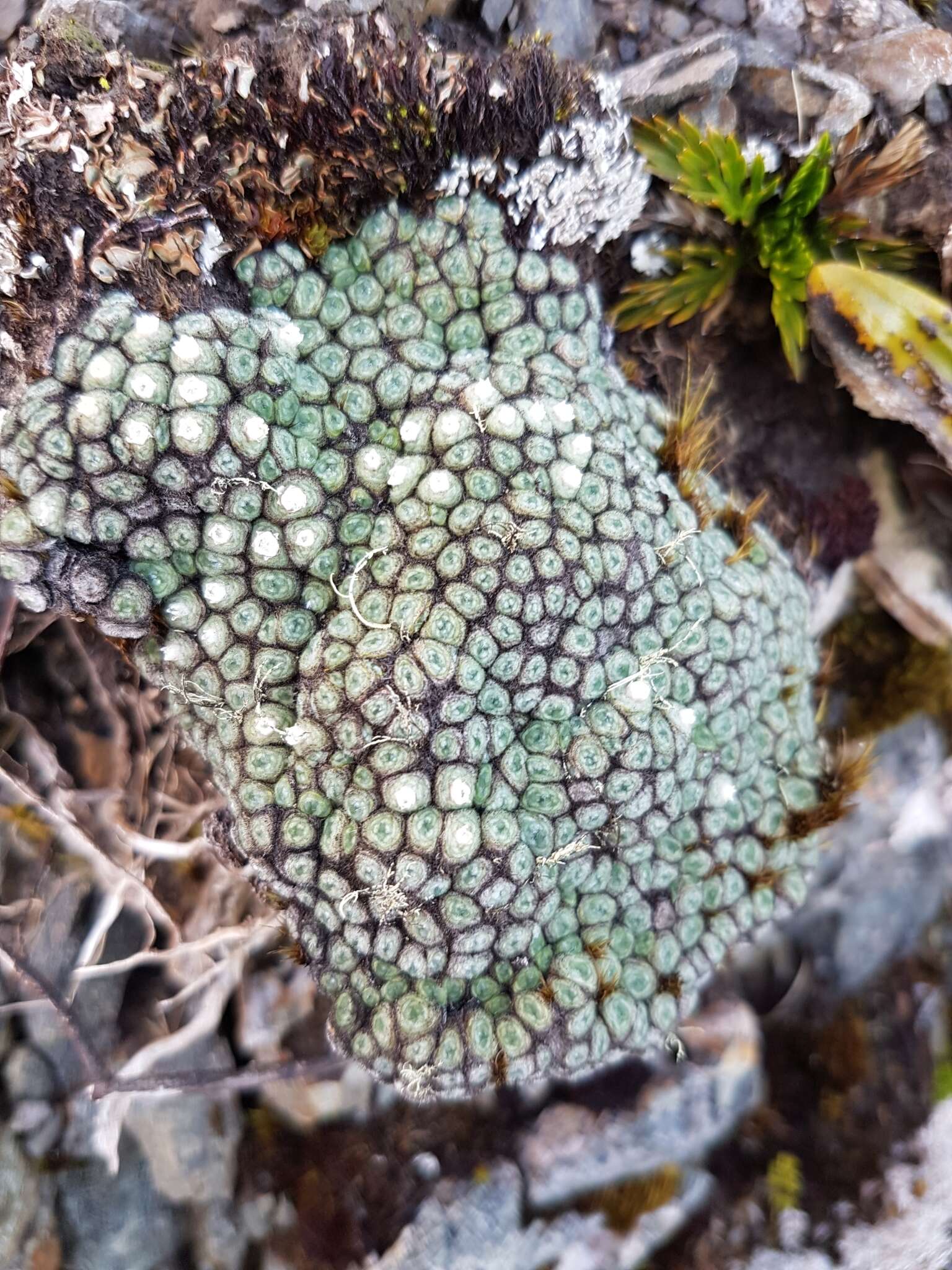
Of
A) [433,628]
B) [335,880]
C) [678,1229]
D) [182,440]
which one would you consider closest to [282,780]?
[335,880]

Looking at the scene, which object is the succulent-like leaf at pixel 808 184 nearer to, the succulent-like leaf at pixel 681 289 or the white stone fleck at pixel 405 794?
the succulent-like leaf at pixel 681 289

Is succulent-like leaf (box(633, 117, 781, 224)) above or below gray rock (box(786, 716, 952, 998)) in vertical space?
above

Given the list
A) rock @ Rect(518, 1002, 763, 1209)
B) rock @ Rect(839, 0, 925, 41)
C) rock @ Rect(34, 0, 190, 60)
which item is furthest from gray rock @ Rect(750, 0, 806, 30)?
rock @ Rect(518, 1002, 763, 1209)

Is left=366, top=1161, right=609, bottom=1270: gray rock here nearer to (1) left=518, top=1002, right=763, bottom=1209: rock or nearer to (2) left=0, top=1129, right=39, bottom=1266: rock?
(1) left=518, top=1002, right=763, bottom=1209: rock

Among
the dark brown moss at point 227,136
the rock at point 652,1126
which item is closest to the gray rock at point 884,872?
the rock at point 652,1126

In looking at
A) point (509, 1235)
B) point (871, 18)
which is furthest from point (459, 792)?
point (871, 18)
